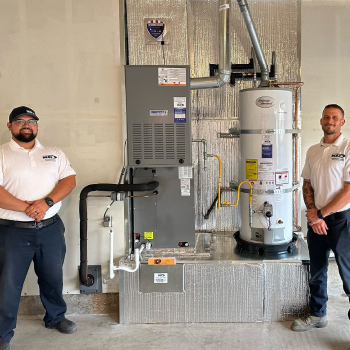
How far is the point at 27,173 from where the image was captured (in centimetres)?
250

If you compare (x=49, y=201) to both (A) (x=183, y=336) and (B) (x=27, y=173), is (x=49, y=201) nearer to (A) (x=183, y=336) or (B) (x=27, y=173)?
(B) (x=27, y=173)

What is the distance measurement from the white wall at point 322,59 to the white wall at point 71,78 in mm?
1751

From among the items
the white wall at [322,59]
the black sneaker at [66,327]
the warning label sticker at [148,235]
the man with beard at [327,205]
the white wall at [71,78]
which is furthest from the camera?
the white wall at [322,59]

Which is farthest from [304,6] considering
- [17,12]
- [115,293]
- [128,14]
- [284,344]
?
[115,293]

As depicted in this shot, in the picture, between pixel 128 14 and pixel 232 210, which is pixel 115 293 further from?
pixel 128 14

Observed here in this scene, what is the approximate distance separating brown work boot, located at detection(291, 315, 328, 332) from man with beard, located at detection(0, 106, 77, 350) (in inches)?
71.7

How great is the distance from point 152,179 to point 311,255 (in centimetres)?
137

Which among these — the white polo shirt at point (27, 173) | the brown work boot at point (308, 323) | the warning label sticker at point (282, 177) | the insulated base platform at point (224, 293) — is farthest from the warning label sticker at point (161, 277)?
the warning label sticker at point (282, 177)

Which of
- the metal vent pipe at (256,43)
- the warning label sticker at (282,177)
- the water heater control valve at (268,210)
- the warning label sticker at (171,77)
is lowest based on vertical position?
the water heater control valve at (268,210)

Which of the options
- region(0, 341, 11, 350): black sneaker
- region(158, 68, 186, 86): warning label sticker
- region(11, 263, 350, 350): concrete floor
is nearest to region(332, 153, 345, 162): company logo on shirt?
region(158, 68, 186, 86): warning label sticker

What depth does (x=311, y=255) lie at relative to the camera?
8.80 ft

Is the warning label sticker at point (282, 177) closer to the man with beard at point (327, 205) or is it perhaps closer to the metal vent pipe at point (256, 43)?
the man with beard at point (327, 205)

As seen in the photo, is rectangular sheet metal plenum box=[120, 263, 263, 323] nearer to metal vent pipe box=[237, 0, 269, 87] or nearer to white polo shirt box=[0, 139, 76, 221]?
white polo shirt box=[0, 139, 76, 221]

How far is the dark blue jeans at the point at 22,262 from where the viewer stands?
2473mm
